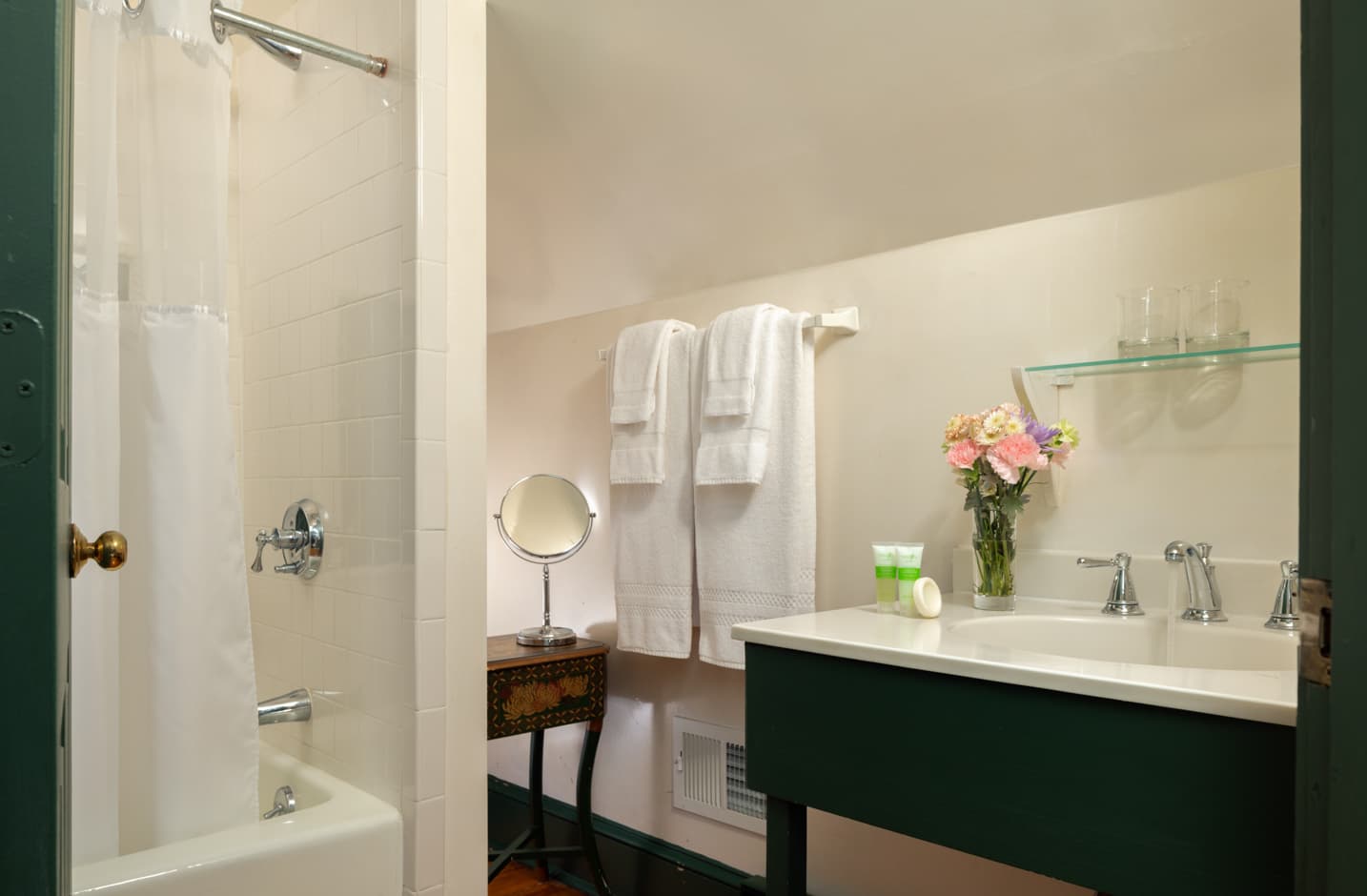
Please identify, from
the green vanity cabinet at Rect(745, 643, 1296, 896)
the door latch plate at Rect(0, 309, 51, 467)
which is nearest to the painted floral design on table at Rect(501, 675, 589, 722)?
the green vanity cabinet at Rect(745, 643, 1296, 896)

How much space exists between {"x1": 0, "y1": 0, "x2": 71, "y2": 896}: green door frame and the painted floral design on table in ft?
5.63

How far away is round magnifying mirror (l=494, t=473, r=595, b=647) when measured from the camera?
260 cm

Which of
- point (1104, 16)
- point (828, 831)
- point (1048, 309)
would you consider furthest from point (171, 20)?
point (828, 831)

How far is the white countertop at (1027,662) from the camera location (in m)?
0.98

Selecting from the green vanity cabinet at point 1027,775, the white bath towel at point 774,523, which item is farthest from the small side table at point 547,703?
the green vanity cabinet at point 1027,775

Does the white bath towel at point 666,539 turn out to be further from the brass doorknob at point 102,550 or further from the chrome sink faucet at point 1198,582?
the brass doorknob at point 102,550

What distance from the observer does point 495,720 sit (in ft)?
7.31

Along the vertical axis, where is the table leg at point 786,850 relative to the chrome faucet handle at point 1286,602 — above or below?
below

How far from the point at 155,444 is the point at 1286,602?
1.67m

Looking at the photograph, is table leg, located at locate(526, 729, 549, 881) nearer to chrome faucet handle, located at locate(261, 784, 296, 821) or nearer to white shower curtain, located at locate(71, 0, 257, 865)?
chrome faucet handle, located at locate(261, 784, 296, 821)

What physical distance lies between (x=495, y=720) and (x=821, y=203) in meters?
1.43

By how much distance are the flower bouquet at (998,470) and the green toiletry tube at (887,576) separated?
0.48ft

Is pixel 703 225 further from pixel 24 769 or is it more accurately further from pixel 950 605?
pixel 24 769

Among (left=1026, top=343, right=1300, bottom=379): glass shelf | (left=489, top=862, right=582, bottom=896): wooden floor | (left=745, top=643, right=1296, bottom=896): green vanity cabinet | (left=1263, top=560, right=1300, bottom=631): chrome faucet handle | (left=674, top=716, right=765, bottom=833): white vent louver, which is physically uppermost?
(left=1026, top=343, right=1300, bottom=379): glass shelf
